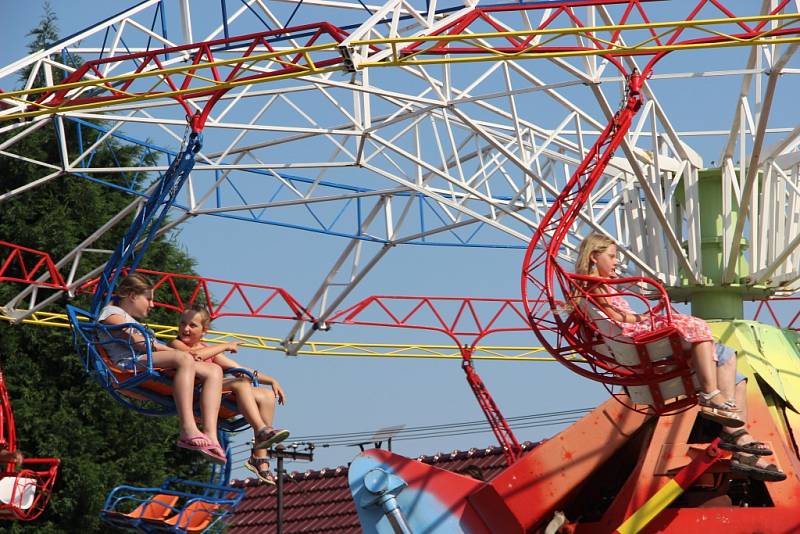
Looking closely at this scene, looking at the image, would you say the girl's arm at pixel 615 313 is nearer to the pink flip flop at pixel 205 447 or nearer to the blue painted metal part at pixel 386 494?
the blue painted metal part at pixel 386 494

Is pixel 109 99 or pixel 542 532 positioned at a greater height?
pixel 109 99

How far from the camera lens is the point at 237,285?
22203 mm

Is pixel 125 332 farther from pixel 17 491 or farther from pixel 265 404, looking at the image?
pixel 17 491

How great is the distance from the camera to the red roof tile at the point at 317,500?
83.1 ft

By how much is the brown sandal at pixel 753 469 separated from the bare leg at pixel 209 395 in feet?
14.3

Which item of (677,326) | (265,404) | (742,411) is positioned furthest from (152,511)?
(742,411)

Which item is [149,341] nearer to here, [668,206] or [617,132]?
[617,132]

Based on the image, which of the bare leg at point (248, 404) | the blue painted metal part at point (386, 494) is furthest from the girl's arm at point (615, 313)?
the bare leg at point (248, 404)

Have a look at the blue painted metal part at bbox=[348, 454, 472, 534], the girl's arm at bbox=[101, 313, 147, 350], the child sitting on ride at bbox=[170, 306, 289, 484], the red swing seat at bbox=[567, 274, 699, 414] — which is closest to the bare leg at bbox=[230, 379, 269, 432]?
the child sitting on ride at bbox=[170, 306, 289, 484]

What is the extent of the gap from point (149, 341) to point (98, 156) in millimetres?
18143

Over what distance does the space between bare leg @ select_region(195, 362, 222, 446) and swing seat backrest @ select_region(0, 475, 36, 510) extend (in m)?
4.75

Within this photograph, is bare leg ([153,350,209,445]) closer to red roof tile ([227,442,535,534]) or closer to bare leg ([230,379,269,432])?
bare leg ([230,379,269,432])

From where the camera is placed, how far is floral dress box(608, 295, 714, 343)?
44.3 feet

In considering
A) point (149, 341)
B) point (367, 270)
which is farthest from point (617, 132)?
point (367, 270)
